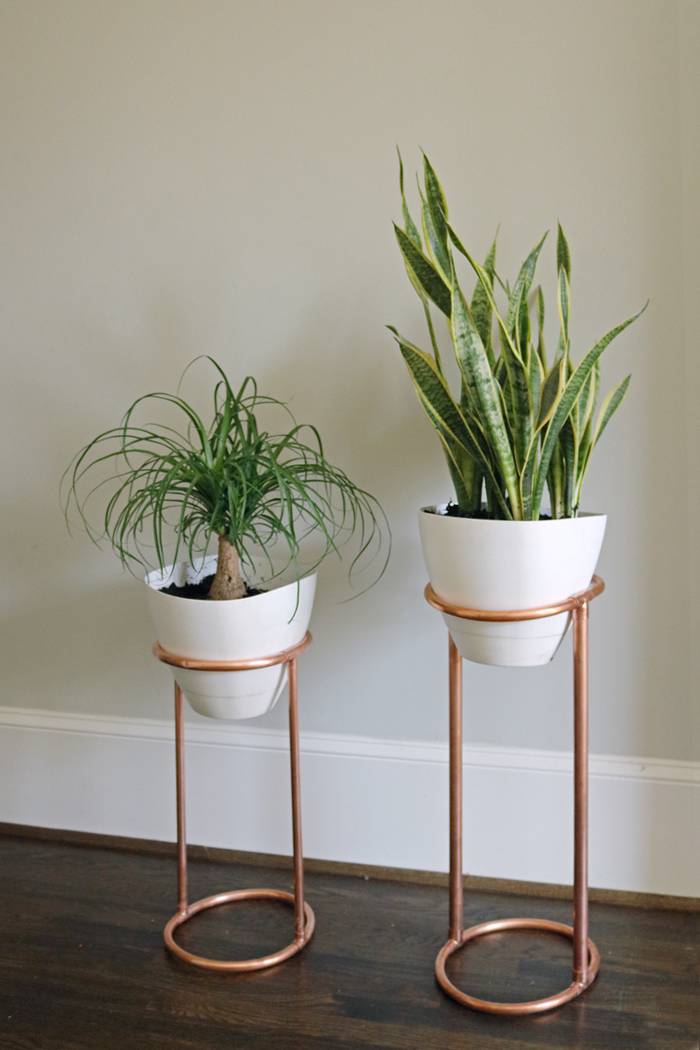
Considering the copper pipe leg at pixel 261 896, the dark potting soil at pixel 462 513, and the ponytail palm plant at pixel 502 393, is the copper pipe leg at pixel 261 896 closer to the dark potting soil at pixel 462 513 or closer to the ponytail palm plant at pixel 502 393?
the dark potting soil at pixel 462 513

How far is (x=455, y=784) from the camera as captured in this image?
1.63 meters

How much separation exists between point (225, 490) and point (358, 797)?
28.6 inches

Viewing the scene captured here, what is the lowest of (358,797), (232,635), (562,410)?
(358,797)

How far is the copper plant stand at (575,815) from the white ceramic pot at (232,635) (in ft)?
0.77

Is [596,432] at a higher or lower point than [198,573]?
higher

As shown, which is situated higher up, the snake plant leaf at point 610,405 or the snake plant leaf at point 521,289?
the snake plant leaf at point 521,289

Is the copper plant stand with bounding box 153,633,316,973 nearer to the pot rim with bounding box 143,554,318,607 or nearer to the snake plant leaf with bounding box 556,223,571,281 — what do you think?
the pot rim with bounding box 143,554,318,607

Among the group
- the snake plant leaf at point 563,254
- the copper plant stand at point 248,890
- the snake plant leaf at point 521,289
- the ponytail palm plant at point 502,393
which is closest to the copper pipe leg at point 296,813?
the copper plant stand at point 248,890

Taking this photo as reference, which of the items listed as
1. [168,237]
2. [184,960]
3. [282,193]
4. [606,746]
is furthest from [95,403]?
[606,746]

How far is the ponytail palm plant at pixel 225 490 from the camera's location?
155cm

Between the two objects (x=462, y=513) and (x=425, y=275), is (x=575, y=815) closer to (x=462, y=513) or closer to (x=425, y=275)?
(x=462, y=513)

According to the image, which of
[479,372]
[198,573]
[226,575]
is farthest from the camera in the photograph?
[198,573]

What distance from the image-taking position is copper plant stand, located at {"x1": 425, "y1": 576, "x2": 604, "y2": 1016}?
57.9 inches

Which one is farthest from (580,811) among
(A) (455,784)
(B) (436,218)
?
(B) (436,218)
